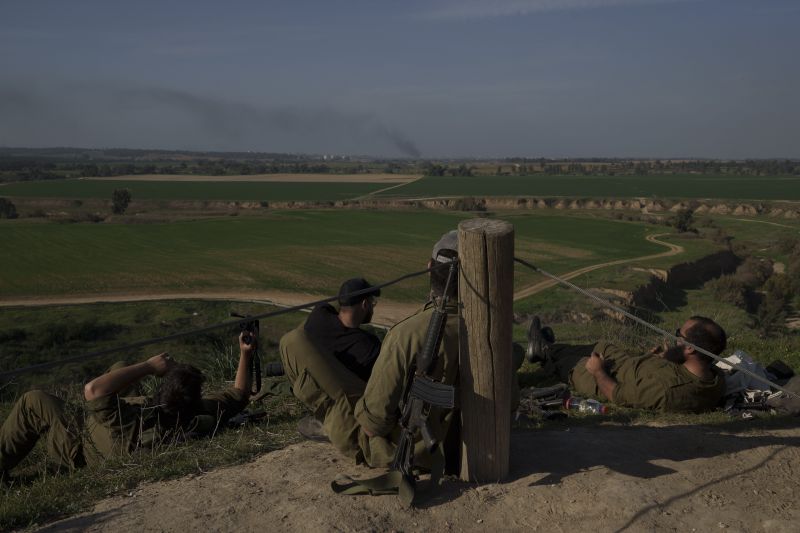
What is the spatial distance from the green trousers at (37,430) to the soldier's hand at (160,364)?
34.0 inches

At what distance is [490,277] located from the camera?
3928 mm

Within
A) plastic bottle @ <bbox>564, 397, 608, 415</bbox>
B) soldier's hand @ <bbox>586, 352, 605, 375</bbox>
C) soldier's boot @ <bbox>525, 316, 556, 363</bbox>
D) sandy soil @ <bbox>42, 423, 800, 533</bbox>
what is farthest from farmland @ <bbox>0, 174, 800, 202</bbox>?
sandy soil @ <bbox>42, 423, 800, 533</bbox>

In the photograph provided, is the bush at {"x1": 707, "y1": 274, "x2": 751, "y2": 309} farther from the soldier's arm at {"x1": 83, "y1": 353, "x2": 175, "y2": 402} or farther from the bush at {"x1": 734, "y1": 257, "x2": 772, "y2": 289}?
the soldier's arm at {"x1": 83, "y1": 353, "x2": 175, "y2": 402}

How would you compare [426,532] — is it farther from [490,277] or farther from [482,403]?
[490,277]

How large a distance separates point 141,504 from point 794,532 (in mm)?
3752

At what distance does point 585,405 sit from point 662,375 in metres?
0.74

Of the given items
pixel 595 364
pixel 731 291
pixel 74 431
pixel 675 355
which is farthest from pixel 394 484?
pixel 731 291

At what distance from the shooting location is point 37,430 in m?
5.10

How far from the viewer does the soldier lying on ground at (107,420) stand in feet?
16.0

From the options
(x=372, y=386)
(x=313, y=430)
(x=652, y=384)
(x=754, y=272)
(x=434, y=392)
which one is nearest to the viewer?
(x=434, y=392)

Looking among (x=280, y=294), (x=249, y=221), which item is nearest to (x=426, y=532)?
(x=280, y=294)

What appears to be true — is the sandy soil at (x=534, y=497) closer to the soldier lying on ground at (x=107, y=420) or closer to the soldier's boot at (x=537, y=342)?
the soldier lying on ground at (x=107, y=420)

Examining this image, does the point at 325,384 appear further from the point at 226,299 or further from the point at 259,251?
the point at 259,251

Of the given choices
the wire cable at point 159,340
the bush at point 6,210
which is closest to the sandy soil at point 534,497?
the wire cable at point 159,340
